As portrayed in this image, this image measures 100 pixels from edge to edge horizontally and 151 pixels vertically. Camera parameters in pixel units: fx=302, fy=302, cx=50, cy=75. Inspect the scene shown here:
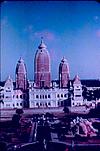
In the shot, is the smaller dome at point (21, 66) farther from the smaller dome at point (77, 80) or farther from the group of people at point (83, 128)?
the group of people at point (83, 128)

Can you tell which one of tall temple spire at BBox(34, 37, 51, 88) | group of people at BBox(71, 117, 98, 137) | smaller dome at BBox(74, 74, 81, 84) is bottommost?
group of people at BBox(71, 117, 98, 137)

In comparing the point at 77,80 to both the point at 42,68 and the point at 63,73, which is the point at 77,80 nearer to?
the point at 63,73

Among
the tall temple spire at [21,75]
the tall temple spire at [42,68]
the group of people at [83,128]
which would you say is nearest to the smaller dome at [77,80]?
the tall temple spire at [42,68]

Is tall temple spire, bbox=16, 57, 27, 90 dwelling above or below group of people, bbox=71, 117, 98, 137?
above

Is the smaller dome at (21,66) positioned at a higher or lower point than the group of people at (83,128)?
higher

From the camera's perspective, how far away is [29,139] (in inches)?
124

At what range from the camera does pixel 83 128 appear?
325 centimetres

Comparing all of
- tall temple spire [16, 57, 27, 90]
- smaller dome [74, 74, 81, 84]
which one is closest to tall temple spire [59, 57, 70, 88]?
smaller dome [74, 74, 81, 84]

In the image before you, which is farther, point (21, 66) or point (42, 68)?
point (42, 68)

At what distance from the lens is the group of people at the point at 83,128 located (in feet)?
10.5

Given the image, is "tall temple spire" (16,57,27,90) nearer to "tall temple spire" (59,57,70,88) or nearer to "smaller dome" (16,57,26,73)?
"smaller dome" (16,57,26,73)

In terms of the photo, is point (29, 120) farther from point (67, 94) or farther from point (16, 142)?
point (67, 94)

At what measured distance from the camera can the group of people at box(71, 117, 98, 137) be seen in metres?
3.21

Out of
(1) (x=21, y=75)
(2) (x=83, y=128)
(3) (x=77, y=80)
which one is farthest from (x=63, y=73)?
(2) (x=83, y=128)
